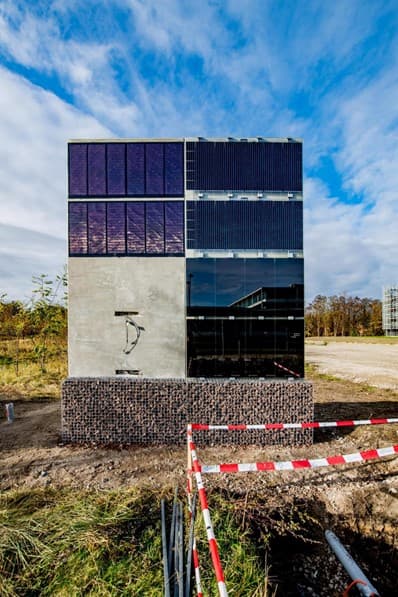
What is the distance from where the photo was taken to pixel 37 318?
1325 cm

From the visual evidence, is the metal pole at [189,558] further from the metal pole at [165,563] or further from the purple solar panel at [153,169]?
the purple solar panel at [153,169]

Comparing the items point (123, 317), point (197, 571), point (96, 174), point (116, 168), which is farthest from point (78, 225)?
point (197, 571)

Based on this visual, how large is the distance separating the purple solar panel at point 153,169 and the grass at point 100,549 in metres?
5.74

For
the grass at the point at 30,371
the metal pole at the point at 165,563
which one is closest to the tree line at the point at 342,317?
the grass at the point at 30,371

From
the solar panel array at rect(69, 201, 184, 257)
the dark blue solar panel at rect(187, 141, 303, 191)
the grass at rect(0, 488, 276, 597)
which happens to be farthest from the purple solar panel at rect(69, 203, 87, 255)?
the grass at rect(0, 488, 276, 597)

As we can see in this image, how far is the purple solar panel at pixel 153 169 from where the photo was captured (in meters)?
6.61

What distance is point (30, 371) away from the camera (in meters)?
12.6

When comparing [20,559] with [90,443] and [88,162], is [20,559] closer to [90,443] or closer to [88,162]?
[90,443]

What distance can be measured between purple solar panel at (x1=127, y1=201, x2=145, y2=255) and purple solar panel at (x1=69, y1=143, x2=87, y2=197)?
1.14 m

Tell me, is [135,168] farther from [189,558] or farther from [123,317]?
[189,558]

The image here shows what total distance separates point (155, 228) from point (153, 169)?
1304 millimetres

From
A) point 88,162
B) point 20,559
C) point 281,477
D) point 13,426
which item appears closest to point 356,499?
point 281,477

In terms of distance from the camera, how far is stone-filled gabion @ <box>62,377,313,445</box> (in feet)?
20.2

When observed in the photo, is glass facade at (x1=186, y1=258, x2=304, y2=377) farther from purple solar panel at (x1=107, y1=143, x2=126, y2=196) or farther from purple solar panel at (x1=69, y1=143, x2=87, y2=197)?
purple solar panel at (x1=69, y1=143, x2=87, y2=197)
